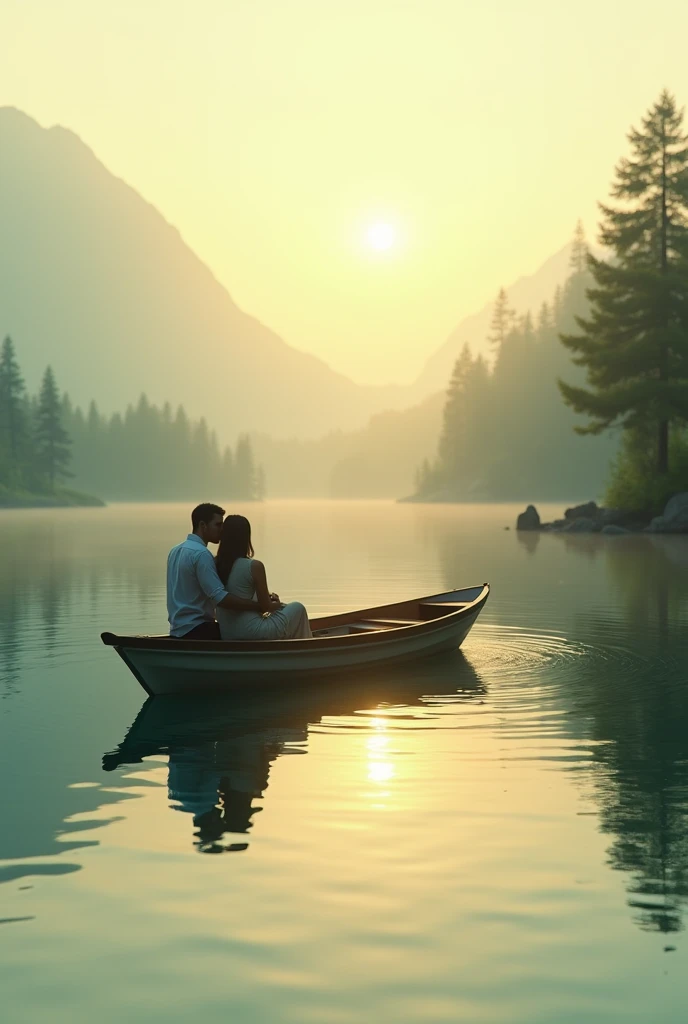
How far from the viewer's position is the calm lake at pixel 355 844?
5.55m

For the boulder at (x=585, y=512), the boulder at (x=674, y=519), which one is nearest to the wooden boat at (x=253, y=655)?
the boulder at (x=674, y=519)

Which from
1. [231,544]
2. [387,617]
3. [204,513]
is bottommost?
[387,617]

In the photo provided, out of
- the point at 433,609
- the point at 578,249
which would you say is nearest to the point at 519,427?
the point at 578,249

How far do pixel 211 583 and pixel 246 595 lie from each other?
23.4 inches

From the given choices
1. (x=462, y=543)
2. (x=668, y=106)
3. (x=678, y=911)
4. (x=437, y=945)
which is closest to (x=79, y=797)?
(x=437, y=945)

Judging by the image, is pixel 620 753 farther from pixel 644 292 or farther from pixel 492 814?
pixel 644 292

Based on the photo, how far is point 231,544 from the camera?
1342cm

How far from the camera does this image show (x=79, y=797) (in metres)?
9.25

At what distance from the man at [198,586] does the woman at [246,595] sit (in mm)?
126

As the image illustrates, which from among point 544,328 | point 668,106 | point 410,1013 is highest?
point 544,328

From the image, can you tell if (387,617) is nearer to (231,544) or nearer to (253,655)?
(253,655)

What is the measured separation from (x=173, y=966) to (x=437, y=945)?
4.69 feet

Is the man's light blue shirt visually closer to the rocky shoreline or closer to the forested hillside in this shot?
the rocky shoreline

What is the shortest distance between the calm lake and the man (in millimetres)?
974
